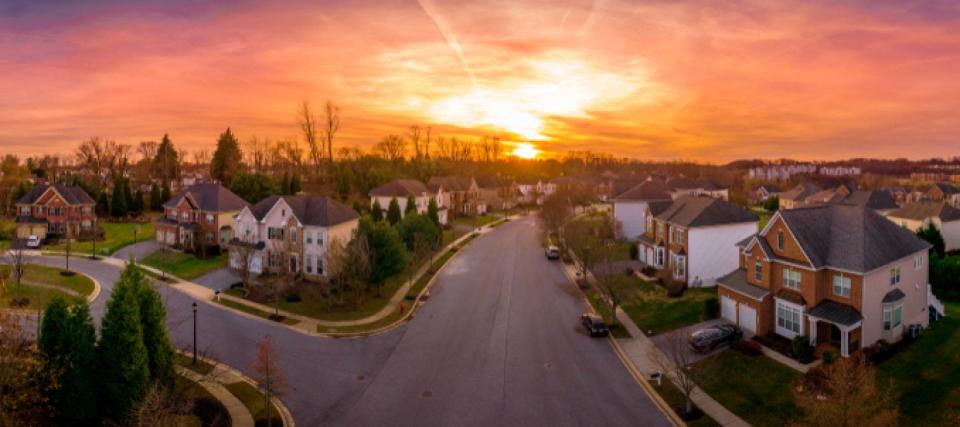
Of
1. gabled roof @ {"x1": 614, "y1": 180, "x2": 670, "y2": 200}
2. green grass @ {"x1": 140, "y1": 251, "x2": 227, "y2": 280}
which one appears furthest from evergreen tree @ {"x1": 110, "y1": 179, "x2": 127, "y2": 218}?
gabled roof @ {"x1": 614, "y1": 180, "x2": 670, "y2": 200}

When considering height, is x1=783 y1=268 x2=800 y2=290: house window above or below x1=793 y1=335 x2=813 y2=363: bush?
above

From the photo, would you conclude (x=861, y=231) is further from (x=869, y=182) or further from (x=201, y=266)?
(x=869, y=182)

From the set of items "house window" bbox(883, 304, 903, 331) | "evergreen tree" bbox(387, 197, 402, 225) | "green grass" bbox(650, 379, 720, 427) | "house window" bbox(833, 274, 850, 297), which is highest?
"evergreen tree" bbox(387, 197, 402, 225)

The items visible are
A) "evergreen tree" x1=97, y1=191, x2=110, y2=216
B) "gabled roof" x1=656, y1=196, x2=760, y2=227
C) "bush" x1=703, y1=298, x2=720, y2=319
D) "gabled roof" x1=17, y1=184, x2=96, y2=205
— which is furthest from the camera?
"evergreen tree" x1=97, y1=191, x2=110, y2=216

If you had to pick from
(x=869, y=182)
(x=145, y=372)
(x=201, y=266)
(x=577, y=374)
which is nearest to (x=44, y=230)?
(x=201, y=266)

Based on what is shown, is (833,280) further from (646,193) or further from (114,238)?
(114,238)

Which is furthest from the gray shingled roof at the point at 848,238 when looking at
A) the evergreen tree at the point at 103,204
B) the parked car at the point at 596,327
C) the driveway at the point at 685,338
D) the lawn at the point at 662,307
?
the evergreen tree at the point at 103,204

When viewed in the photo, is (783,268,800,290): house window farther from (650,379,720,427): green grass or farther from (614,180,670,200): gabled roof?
(614,180,670,200): gabled roof
